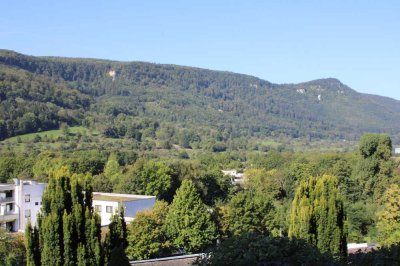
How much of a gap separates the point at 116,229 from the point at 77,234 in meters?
1.53

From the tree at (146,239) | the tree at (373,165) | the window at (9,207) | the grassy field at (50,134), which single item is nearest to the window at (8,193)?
the window at (9,207)

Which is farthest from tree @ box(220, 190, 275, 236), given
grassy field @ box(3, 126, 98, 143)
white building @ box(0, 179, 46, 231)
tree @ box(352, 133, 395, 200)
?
grassy field @ box(3, 126, 98, 143)

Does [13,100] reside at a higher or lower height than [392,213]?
higher

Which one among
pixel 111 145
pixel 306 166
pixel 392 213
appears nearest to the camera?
pixel 392 213

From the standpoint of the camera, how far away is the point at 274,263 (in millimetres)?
11555

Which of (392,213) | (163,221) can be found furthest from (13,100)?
(392,213)

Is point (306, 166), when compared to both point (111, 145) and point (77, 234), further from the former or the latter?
point (111, 145)

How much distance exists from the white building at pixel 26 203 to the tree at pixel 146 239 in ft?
31.7

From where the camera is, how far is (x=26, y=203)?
153 ft

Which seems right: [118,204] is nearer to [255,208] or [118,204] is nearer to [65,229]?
[255,208]

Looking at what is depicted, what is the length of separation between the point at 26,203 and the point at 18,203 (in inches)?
26.7

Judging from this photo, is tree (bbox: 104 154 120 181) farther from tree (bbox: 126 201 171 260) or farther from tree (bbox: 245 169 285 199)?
tree (bbox: 126 201 171 260)

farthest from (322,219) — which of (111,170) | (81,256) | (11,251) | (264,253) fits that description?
(111,170)

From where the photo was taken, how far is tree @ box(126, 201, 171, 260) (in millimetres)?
31719
